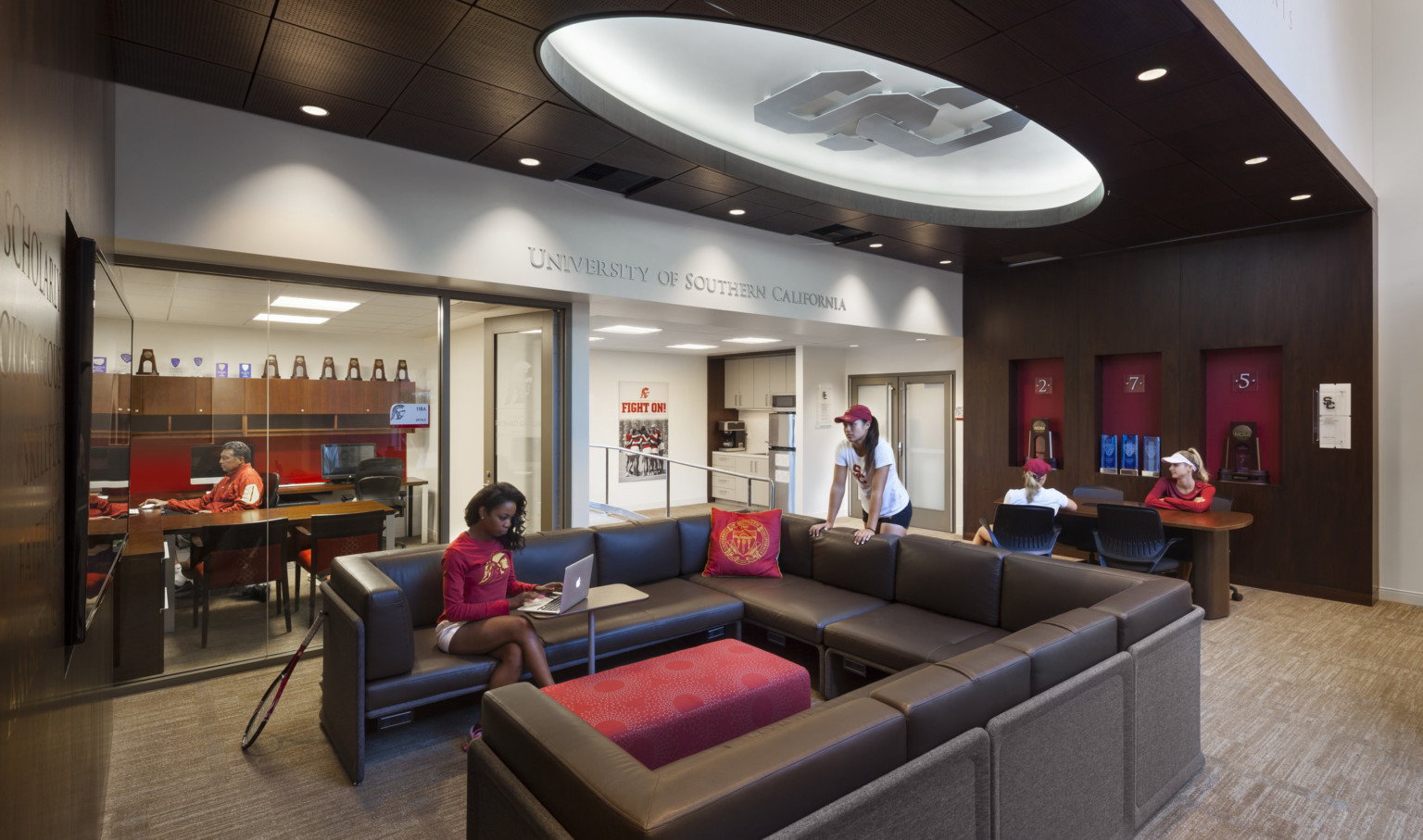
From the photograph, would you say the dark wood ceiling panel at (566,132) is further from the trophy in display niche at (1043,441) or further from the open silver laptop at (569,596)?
the trophy in display niche at (1043,441)

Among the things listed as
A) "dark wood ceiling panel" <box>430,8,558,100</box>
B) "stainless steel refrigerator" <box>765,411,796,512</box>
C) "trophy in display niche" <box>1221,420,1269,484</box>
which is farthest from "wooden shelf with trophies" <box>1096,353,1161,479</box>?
"dark wood ceiling panel" <box>430,8,558,100</box>

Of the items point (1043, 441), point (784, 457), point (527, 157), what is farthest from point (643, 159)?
point (784, 457)

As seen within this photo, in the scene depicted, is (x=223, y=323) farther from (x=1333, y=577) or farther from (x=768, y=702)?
(x=1333, y=577)

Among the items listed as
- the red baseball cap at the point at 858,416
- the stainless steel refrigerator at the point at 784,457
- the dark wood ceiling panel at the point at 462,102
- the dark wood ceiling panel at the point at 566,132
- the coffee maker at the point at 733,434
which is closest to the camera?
the dark wood ceiling panel at the point at 462,102

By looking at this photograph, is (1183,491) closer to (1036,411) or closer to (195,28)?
(1036,411)

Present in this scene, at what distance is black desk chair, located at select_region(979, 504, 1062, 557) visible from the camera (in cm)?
516

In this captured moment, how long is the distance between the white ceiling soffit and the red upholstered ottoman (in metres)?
3.04

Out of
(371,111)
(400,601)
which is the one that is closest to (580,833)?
(400,601)

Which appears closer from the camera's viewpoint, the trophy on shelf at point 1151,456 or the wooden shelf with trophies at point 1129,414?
the trophy on shelf at point 1151,456

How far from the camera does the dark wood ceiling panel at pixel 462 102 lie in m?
3.63

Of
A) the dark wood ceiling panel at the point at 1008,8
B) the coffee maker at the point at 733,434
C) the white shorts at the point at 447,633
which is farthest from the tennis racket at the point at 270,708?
the coffee maker at the point at 733,434

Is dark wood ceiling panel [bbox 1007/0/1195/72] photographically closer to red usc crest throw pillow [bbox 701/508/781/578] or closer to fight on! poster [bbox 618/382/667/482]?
red usc crest throw pillow [bbox 701/508/781/578]

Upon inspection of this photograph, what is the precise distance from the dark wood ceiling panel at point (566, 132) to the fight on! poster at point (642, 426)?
7065 mm

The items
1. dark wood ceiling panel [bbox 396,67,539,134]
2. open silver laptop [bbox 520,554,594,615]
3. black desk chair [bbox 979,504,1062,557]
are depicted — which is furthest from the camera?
black desk chair [bbox 979,504,1062,557]
